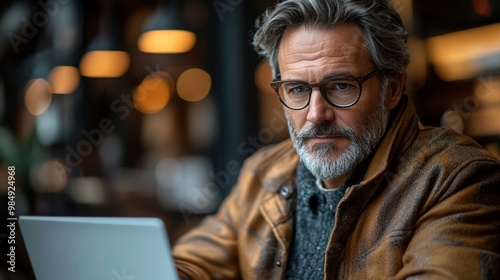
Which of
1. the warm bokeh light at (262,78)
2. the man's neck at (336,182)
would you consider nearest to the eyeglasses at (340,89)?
the man's neck at (336,182)

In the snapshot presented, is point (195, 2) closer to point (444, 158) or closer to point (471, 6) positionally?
point (471, 6)

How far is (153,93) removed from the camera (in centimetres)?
853

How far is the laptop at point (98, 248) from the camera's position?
1490 millimetres

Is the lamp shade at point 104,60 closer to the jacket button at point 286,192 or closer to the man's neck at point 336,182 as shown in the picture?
the jacket button at point 286,192

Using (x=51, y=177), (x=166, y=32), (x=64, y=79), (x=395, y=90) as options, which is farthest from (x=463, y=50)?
(x=64, y=79)

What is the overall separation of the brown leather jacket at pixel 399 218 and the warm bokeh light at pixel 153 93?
6303 mm

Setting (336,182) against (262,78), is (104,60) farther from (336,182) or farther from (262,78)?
(336,182)

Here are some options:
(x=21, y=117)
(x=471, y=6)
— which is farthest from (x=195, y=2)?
(x=471, y=6)

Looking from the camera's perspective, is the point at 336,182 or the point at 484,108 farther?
the point at 484,108

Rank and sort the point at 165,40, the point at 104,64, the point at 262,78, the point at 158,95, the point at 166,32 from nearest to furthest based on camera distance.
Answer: the point at 262,78, the point at 166,32, the point at 165,40, the point at 104,64, the point at 158,95

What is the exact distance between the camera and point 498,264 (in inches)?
→ 59.2

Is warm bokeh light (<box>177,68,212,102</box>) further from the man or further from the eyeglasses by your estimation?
the eyeglasses

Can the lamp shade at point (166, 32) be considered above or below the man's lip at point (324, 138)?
above

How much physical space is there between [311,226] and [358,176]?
23cm
